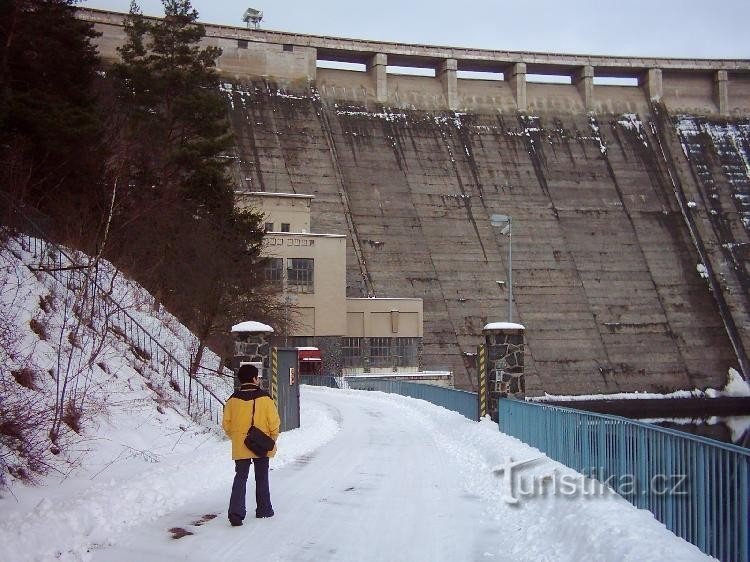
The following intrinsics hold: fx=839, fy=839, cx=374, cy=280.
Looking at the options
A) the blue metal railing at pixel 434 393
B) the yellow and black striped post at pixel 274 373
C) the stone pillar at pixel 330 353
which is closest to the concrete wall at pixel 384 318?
the stone pillar at pixel 330 353

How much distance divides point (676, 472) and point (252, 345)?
11.5 m

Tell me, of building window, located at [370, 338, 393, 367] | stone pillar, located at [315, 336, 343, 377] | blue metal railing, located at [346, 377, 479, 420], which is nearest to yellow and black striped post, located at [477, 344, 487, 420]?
blue metal railing, located at [346, 377, 479, 420]

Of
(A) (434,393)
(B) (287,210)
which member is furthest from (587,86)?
(A) (434,393)

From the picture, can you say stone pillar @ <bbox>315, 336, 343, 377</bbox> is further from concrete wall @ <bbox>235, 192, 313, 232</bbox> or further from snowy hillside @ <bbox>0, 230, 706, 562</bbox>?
snowy hillside @ <bbox>0, 230, 706, 562</bbox>

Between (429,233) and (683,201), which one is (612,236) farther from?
(429,233)

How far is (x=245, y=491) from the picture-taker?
8773mm

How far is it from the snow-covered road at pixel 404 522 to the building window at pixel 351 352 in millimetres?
36535

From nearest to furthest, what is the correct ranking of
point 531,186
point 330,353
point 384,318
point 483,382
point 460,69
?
point 483,382 → point 330,353 → point 384,318 → point 531,186 → point 460,69

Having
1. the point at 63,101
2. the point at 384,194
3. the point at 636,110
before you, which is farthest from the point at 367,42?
the point at 63,101

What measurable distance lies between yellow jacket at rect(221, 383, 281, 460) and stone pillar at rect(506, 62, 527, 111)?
207 ft

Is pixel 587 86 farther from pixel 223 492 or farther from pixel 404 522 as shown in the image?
pixel 404 522

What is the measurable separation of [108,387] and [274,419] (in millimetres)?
6086

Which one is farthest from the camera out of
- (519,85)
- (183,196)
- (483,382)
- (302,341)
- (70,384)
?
(519,85)

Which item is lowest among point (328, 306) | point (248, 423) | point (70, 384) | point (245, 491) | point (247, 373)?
point (245, 491)
